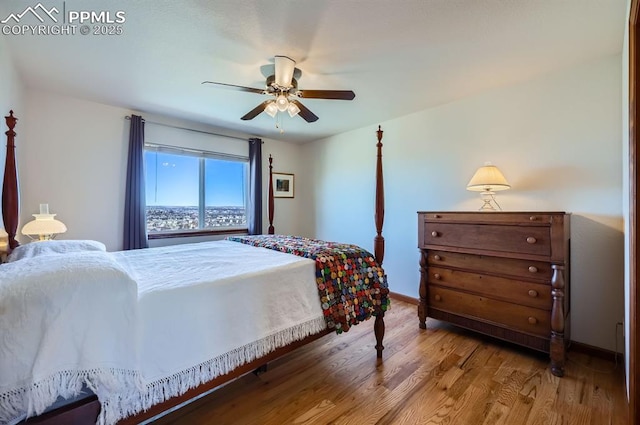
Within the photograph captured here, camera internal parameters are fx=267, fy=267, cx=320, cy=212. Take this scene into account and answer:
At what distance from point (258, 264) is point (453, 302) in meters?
1.96

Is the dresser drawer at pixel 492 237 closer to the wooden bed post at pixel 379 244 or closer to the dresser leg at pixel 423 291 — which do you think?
the dresser leg at pixel 423 291

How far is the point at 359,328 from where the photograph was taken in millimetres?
2746

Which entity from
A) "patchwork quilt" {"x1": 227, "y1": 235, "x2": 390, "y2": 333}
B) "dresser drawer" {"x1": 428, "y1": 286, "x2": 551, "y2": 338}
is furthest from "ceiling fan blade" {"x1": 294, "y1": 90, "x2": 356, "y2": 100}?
"dresser drawer" {"x1": 428, "y1": 286, "x2": 551, "y2": 338}

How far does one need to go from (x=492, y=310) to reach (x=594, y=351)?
2.68 feet

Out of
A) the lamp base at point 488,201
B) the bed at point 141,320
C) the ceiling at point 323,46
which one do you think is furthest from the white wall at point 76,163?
the lamp base at point 488,201

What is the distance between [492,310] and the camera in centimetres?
232

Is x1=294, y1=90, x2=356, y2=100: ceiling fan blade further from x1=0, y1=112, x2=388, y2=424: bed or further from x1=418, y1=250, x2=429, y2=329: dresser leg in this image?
x1=418, y1=250, x2=429, y2=329: dresser leg

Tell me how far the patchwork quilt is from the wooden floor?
1.45 ft

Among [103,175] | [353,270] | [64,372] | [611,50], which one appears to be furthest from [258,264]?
[611,50]

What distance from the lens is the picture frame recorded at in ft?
15.4

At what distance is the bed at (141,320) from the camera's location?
2.81 feet

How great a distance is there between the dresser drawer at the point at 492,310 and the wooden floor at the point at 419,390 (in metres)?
0.26

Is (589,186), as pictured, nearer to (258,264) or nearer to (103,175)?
(258,264)

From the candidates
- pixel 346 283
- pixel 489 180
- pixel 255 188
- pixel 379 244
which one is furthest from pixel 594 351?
pixel 255 188
